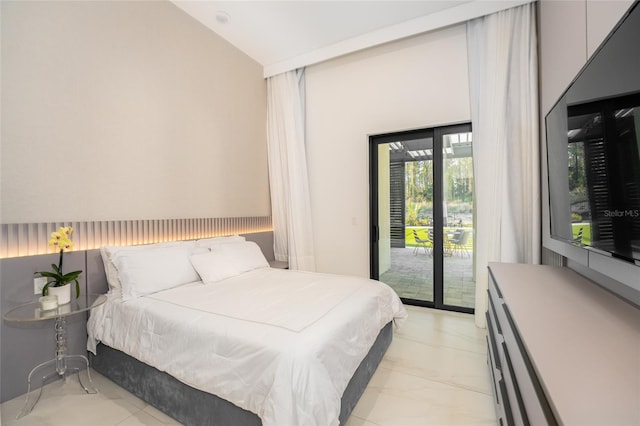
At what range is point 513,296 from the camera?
1.43 meters

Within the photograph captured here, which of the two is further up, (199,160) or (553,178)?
(199,160)

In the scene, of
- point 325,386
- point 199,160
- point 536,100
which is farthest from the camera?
point 199,160

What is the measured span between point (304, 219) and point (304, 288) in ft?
6.14

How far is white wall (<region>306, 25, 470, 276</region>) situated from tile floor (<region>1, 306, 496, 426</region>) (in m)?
1.64

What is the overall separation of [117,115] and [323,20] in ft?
8.01

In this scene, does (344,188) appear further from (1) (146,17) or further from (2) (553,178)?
(1) (146,17)

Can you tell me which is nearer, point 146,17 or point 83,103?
point 83,103

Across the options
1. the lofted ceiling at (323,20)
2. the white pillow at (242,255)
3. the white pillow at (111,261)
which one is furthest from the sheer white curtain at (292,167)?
the white pillow at (111,261)

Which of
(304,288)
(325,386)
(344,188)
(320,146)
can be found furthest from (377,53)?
(325,386)

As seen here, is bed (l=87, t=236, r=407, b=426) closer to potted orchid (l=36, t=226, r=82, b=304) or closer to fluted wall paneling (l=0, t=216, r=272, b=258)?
fluted wall paneling (l=0, t=216, r=272, b=258)

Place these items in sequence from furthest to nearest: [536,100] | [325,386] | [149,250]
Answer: [536,100]
[149,250]
[325,386]

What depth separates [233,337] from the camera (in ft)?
4.76

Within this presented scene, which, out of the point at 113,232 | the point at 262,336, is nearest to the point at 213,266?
the point at 113,232

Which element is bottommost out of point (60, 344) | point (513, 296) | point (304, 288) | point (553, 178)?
point (60, 344)
